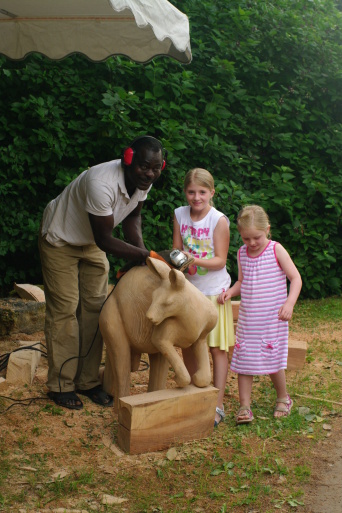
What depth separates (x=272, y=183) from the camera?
816 cm

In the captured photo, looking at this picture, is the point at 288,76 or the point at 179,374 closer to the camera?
the point at 179,374

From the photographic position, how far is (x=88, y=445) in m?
3.82

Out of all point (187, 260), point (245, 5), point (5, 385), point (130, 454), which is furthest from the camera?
point (245, 5)

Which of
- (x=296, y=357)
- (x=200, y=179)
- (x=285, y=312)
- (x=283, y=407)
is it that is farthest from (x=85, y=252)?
(x=296, y=357)

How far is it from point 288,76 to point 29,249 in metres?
4.38

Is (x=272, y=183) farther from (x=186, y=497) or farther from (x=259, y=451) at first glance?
(x=186, y=497)

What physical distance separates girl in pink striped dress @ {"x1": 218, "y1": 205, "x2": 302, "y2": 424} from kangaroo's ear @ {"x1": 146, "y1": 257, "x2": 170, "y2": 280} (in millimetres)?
787

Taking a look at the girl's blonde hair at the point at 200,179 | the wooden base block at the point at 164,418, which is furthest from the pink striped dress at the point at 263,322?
the girl's blonde hair at the point at 200,179

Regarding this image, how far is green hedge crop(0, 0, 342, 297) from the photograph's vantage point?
6.68 metres

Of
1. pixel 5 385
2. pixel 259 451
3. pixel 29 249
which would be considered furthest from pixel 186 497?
pixel 29 249

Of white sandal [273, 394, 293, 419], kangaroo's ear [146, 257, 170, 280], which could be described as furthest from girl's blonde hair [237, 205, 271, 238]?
white sandal [273, 394, 293, 419]

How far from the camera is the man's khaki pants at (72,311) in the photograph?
4418mm

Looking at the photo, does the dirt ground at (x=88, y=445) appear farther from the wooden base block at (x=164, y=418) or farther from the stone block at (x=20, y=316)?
the stone block at (x=20, y=316)

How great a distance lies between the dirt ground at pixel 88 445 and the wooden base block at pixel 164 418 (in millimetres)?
94
